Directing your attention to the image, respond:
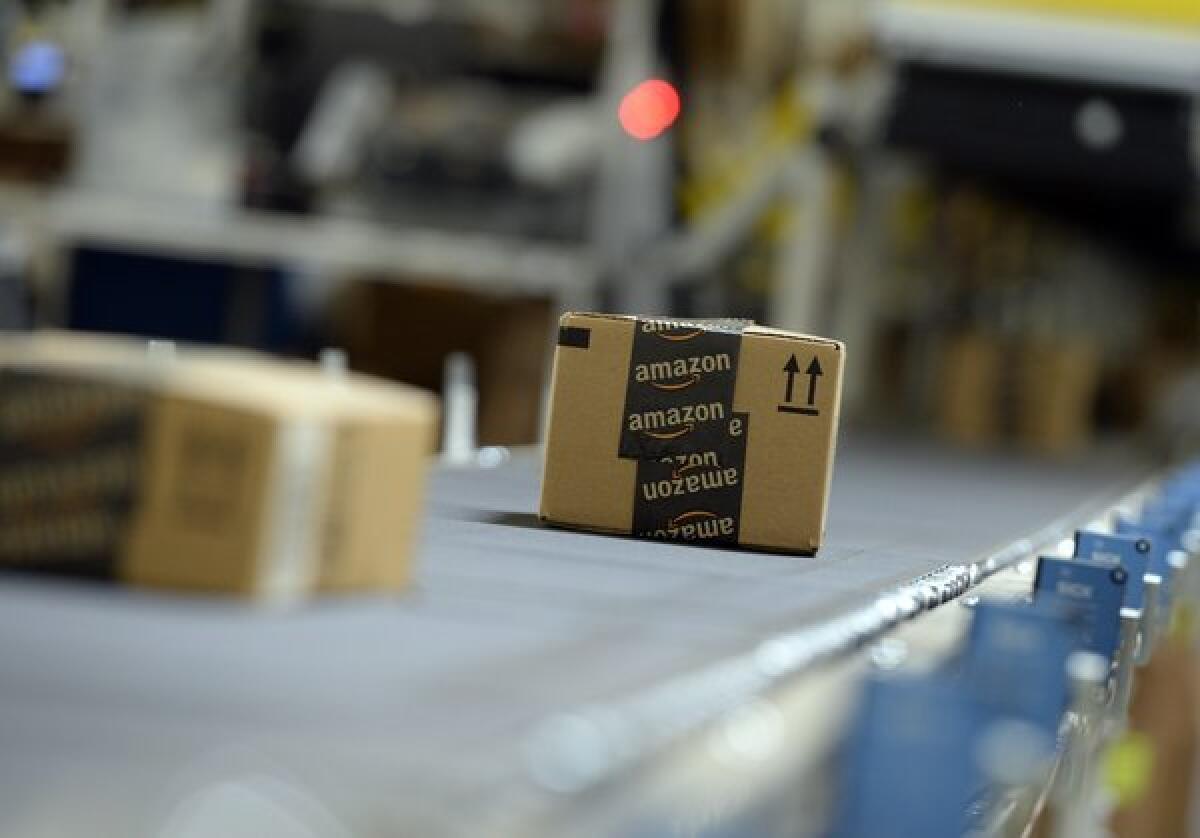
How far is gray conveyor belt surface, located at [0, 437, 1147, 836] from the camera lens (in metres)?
1.47

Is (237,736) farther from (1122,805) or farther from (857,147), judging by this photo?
(857,147)

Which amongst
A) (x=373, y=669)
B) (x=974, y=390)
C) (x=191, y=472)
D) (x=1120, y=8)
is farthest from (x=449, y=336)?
(x=373, y=669)

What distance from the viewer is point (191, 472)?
231 cm

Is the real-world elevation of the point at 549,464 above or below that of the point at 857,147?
below

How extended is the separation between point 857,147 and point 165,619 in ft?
34.6

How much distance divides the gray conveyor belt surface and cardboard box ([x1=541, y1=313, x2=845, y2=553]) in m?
0.08

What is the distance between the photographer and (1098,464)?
1040 centimetres

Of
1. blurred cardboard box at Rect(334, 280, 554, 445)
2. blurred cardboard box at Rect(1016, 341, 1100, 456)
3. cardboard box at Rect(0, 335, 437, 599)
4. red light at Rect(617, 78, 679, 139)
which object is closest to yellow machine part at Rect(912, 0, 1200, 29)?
red light at Rect(617, 78, 679, 139)

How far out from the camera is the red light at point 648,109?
11.9 m

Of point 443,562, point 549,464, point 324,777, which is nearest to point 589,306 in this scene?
point 549,464

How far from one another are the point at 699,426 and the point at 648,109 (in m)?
8.68

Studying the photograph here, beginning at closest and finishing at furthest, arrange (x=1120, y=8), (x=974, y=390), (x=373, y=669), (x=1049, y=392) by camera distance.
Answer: (x=373, y=669), (x=1120, y=8), (x=1049, y=392), (x=974, y=390)

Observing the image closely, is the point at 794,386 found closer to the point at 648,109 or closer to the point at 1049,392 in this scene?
the point at 648,109

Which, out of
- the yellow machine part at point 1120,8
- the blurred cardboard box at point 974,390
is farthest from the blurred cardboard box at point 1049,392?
the yellow machine part at point 1120,8
